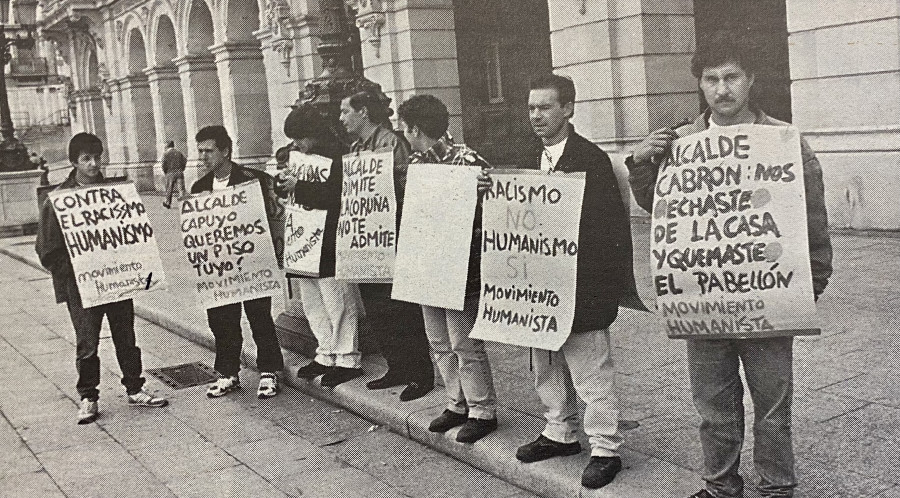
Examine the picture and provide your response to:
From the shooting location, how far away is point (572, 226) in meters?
4.58

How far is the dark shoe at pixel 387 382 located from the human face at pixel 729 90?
343 centimetres

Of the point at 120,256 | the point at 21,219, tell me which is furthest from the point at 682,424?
the point at 21,219

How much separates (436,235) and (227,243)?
7.25 ft

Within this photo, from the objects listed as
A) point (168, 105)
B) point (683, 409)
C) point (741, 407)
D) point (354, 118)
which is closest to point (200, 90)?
point (168, 105)

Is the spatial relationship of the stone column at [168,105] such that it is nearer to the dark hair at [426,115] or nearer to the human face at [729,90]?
the dark hair at [426,115]

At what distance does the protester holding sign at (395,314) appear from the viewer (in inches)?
250

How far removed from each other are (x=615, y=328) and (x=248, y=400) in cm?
280

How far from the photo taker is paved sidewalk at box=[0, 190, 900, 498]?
14.7 ft

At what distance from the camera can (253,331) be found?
7293 millimetres

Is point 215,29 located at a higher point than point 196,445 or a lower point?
higher

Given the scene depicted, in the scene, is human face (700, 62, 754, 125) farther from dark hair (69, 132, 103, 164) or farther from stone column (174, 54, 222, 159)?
stone column (174, 54, 222, 159)

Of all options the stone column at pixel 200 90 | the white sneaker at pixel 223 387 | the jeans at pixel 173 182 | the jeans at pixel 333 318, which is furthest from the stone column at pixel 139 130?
the jeans at pixel 333 318

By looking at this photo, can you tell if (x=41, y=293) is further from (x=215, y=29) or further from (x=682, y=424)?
(x=215, y=29)

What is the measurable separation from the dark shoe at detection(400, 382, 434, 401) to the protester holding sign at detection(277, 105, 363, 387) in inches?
29.3
